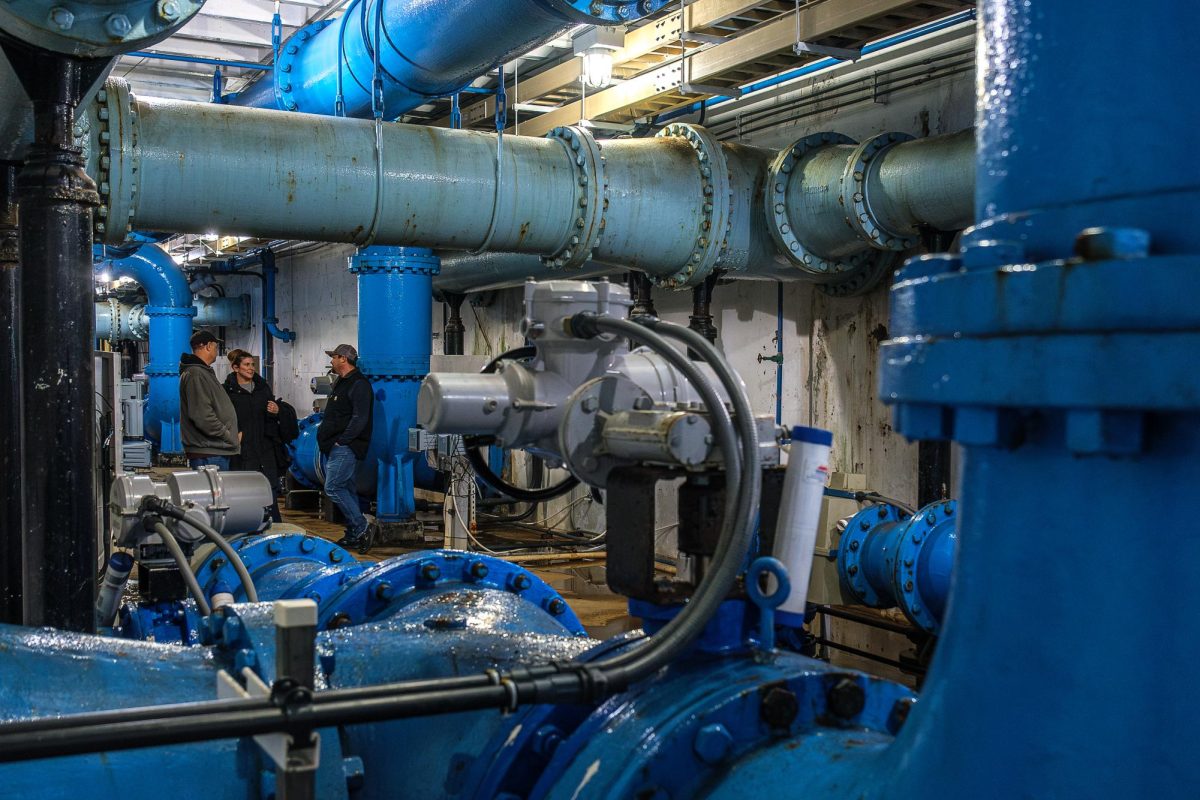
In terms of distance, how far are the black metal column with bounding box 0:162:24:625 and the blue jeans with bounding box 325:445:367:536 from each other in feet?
15.2

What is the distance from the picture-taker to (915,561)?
3.80 metres

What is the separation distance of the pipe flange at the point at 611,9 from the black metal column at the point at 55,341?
4.83ft

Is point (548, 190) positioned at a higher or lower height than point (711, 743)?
higher

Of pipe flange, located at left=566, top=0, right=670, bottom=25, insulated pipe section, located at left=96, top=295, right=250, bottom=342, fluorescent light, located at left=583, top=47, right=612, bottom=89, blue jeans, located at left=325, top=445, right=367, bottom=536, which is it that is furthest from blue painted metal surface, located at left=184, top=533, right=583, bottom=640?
insulated pipe section, located at left=96, top=295, right=250, bottom=342

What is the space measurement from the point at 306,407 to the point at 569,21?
1139 cm

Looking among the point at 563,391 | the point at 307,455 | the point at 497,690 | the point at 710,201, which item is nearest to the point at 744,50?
the point at 710,201

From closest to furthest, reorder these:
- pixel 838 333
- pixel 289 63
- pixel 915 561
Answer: pixel 915 561, pixel 289 63, pixel 838 333

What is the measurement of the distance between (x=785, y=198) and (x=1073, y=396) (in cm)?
462

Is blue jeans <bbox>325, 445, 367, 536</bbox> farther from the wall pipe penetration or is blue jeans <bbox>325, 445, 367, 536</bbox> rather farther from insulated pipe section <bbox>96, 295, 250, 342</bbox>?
insulated pipe section <bbox>96, 295, 250, 342</bbox>

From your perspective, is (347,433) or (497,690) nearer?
(497,690)

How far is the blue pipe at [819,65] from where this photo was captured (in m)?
5.10

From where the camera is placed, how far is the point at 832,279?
18.9 feet

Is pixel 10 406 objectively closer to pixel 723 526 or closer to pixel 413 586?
pixel 413 586

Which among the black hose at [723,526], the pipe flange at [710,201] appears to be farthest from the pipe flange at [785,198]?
the black hose at [723,526]
